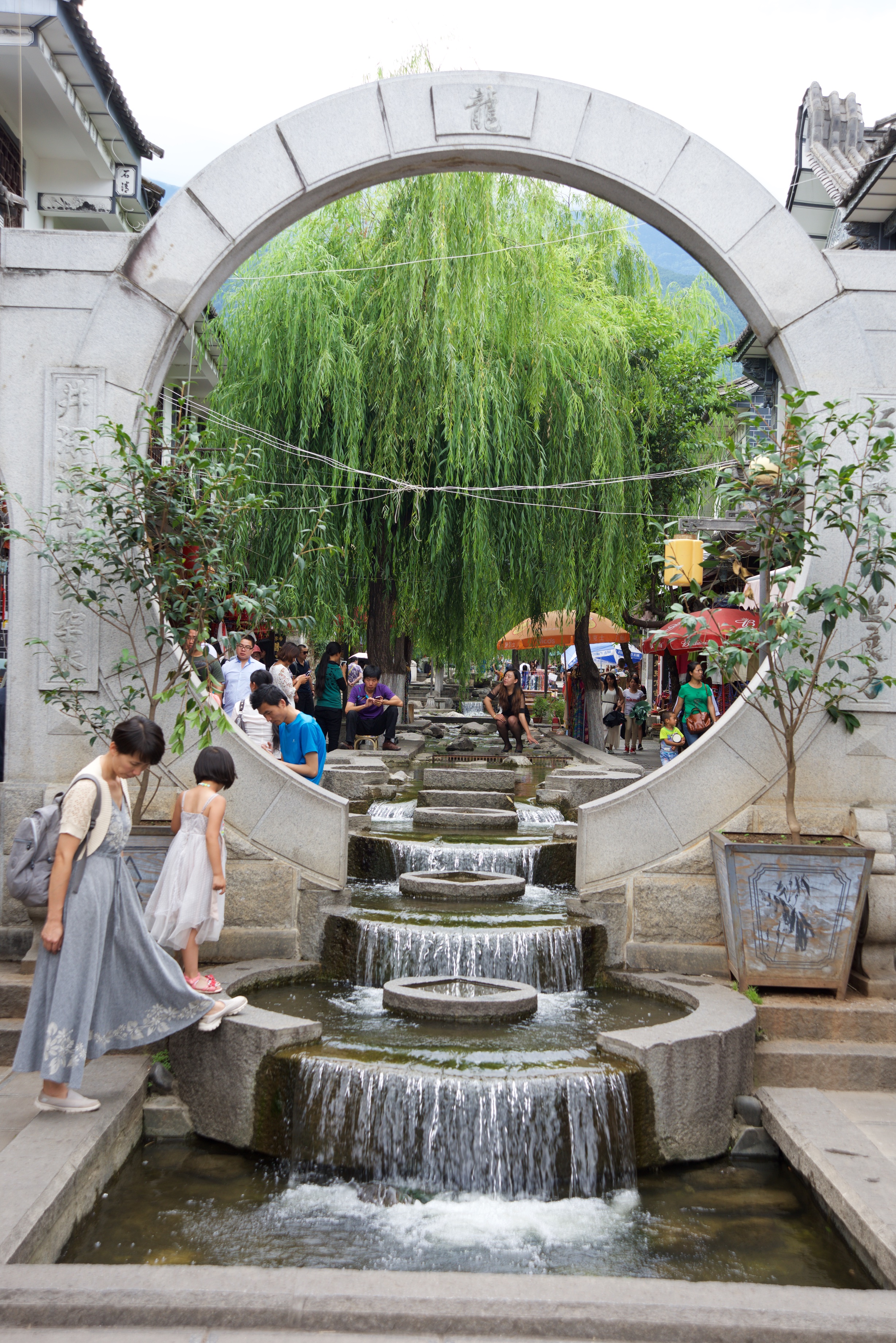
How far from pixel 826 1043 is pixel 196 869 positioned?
11.4 feet

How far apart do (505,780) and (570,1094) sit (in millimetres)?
7623

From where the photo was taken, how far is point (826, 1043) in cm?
580

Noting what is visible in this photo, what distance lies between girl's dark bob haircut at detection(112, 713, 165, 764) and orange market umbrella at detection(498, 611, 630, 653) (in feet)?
43.1

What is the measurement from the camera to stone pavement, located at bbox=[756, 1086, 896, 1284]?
157 inches

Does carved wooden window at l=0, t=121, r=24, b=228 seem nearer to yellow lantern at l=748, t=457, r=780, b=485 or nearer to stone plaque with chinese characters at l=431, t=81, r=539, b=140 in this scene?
stone plaque with chinese characters at l=431, t=81, r=539, b=140

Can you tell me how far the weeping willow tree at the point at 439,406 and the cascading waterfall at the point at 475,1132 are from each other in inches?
325

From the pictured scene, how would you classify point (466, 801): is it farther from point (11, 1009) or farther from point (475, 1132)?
point (475, 1132)

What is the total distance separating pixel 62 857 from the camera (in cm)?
451

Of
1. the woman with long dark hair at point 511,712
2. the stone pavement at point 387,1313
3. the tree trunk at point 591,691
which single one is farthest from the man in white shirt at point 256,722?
→ the tree trunk at point 591,691

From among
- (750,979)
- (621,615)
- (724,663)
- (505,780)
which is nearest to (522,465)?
(505,780)

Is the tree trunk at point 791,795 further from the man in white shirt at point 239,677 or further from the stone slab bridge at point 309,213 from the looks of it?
the man in white shirt at point 239,677

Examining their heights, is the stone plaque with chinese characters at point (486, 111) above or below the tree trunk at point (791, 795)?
above

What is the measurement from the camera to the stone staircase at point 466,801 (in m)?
10.0

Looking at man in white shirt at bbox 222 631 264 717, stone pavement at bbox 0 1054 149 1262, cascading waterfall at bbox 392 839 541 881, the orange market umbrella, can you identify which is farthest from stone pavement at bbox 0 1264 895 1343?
the orange market umbrella
